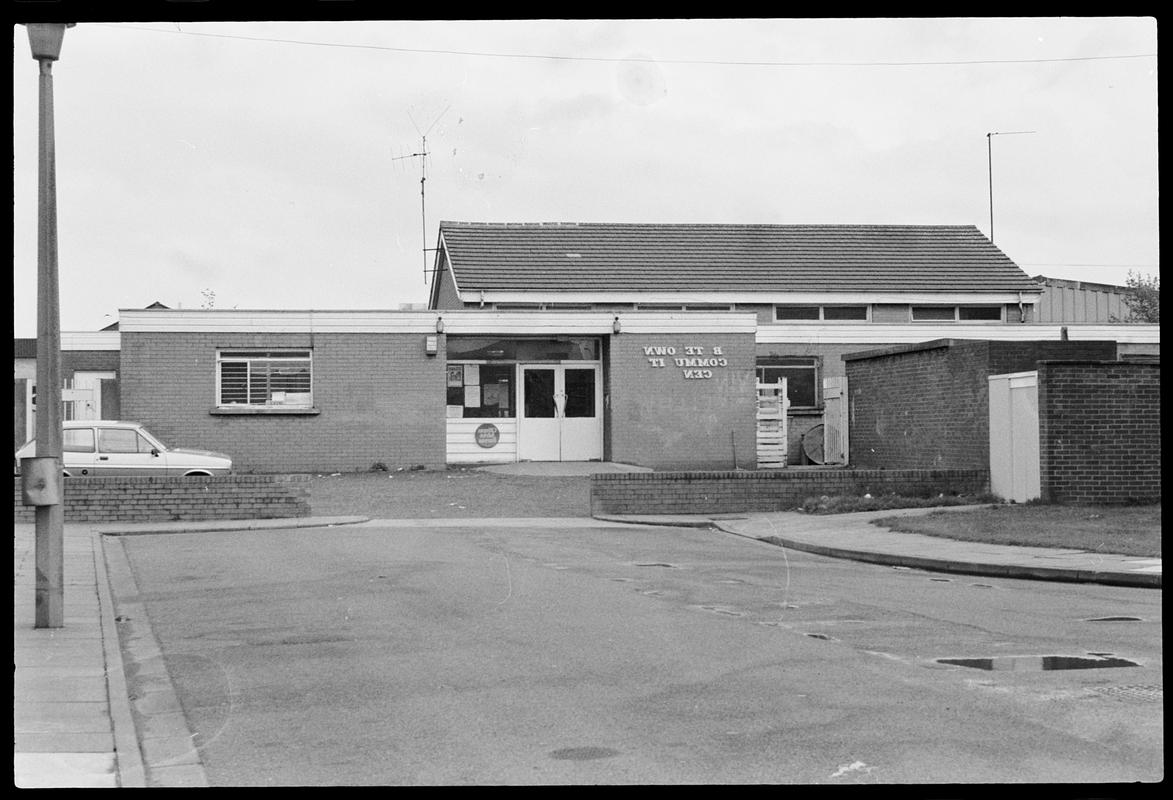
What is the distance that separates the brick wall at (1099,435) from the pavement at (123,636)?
A: 67.7 inches

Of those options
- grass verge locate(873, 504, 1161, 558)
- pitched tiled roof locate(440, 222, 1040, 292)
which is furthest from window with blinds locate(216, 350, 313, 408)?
grass verge locate(873, 504, 1161, 558)

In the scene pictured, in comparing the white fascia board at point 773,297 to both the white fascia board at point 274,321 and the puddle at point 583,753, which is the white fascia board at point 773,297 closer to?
→ the white fascia board at point 274,321

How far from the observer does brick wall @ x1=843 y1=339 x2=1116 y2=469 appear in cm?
2262

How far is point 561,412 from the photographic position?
3281 cm

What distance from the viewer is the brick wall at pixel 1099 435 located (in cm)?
2045

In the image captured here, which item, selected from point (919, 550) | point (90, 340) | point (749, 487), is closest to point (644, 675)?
point (919, 550)

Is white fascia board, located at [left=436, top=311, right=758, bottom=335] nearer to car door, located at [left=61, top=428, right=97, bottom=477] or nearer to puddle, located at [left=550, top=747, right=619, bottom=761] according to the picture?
car door, located at [left=61, top=428, right=97, bottom=477]

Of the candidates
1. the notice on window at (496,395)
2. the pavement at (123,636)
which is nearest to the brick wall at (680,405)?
the notice on window at (496,395)

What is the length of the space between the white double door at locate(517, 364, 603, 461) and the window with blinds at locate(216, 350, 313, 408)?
4971 mm

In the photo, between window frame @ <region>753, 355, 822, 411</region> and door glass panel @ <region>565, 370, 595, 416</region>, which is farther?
window frame @ <region>753, 355, 822, 411</region>

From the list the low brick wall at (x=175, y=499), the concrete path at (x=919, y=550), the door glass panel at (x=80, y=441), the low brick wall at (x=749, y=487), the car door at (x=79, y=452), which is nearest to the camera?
the concrete path at (x=919, y=550)

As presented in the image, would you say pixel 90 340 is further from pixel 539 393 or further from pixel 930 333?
pixel 930 333

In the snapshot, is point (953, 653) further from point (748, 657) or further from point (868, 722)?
point (868, 722)

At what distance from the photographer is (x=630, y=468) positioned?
1194 inches
